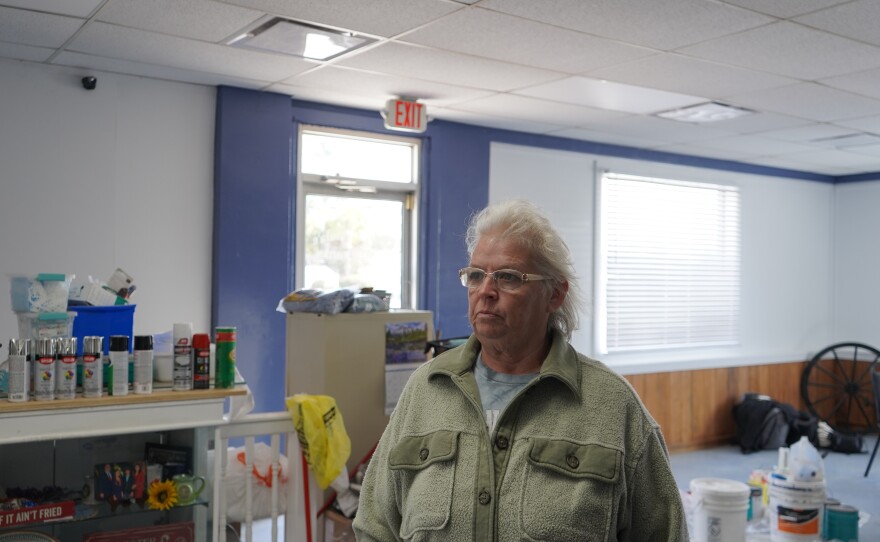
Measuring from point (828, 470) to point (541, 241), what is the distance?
5.62 m

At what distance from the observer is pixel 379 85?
4582 millimetres

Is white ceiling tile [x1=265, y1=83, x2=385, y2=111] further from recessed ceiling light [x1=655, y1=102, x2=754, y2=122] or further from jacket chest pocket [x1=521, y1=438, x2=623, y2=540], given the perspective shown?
jacket chest pocket [x1=521, y1=438, x2=623, y2=540]

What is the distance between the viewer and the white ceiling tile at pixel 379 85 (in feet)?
14.3

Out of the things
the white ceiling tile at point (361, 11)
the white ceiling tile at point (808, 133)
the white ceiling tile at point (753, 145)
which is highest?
the white ceiling tile at point (753, 145)

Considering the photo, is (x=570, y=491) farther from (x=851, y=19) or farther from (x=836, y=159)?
(x=836, y=159)

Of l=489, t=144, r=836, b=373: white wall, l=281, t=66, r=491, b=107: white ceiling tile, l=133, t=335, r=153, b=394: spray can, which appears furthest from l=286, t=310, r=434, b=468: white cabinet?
l=489, t=144, r=836, b=373: white wall

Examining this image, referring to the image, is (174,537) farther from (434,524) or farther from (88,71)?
(88,71)

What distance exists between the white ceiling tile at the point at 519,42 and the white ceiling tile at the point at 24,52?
6.06ft

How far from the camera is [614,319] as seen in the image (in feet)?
21.8

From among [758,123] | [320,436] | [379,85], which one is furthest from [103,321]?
[758,123]

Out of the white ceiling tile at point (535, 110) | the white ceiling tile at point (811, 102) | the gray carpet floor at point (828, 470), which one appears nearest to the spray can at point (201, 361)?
the white ceiling tile at point (535, 110)

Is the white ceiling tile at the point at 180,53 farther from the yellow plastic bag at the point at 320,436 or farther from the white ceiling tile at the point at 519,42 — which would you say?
the yellow plastic bag at the point at 320,436

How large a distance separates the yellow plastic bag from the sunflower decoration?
21.2 inches

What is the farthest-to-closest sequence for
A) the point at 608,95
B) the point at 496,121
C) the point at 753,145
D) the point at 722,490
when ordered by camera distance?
the point at 753,145, the point at 496,121, the point at 608,95, the point at 722,490
